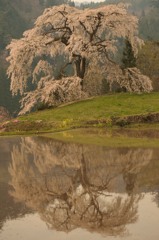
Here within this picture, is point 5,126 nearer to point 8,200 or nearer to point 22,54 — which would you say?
point 22,54

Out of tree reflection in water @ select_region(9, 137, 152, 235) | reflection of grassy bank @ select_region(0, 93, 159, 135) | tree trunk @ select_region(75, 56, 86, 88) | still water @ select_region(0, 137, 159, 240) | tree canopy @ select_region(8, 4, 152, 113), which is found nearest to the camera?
still water @ select_region(0, 137, 159, 240)

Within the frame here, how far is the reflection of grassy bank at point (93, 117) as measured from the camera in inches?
976

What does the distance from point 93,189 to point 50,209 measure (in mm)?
1736

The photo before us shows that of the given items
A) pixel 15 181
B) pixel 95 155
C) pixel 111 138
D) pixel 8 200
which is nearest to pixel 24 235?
pixel 8 200

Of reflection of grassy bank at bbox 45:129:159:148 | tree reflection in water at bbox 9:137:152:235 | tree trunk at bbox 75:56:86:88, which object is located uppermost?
tree trunk at bbox 75:56:86:88

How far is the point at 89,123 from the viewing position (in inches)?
984

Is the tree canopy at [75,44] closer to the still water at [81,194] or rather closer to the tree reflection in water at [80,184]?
the tree reflection in water at [80,184]

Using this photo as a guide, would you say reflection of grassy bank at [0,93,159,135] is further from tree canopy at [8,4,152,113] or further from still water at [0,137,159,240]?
still water at [0,137,159,240]

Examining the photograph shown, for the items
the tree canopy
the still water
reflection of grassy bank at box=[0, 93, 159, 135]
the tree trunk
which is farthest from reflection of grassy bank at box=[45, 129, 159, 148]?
the tree trunk

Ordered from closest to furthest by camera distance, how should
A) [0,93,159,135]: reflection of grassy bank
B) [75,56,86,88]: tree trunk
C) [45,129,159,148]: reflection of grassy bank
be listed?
[45,129,159,148]: reflection of grassy bank → [0,93,159,135]: reflection of grassy bank → [75,56,86,88]: tree trunk

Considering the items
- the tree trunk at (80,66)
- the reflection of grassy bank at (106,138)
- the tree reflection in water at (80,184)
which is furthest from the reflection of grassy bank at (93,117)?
the tree reflection in water at (80,184)

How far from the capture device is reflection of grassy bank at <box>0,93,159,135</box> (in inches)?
976

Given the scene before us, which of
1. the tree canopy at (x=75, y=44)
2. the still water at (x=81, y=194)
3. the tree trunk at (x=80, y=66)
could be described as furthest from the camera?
the tree trunk at (x=80, y=66)

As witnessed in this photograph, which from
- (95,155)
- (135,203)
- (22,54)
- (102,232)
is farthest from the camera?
(22,54)
